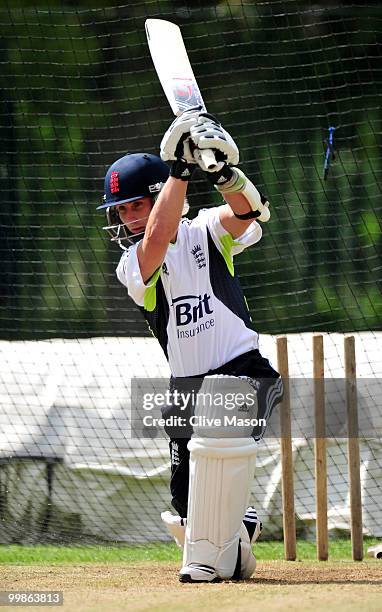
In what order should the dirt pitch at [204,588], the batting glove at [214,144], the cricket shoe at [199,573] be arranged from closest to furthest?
the dirt pitch at [204,588], the batting glove at [214,144], the cricket shoe at [199,573]

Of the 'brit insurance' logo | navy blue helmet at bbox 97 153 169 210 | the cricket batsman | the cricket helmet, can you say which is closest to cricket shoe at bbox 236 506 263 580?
the cricket batsman

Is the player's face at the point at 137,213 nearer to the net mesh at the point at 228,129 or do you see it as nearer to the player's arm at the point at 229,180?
the player's arm at the point at 229,180

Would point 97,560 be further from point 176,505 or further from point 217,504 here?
point 217,504

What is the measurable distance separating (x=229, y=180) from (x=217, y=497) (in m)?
1.22

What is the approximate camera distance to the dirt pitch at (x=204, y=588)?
3775mm

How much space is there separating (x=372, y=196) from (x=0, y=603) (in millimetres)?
7506

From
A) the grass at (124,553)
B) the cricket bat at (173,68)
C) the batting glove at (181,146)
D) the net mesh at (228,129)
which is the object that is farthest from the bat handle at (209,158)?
the net mesh at (228,129)

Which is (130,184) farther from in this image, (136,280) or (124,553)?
(124,553)

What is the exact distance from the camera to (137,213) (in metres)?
4.77

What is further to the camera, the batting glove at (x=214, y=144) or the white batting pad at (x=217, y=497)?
the white batting pad at (x=217, y=497)

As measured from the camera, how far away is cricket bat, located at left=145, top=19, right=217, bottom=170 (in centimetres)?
450

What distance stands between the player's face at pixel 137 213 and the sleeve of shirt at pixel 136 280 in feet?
0.78

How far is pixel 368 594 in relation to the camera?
4039 millimetres

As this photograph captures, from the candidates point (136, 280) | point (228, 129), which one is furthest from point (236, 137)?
point (136, 280)
